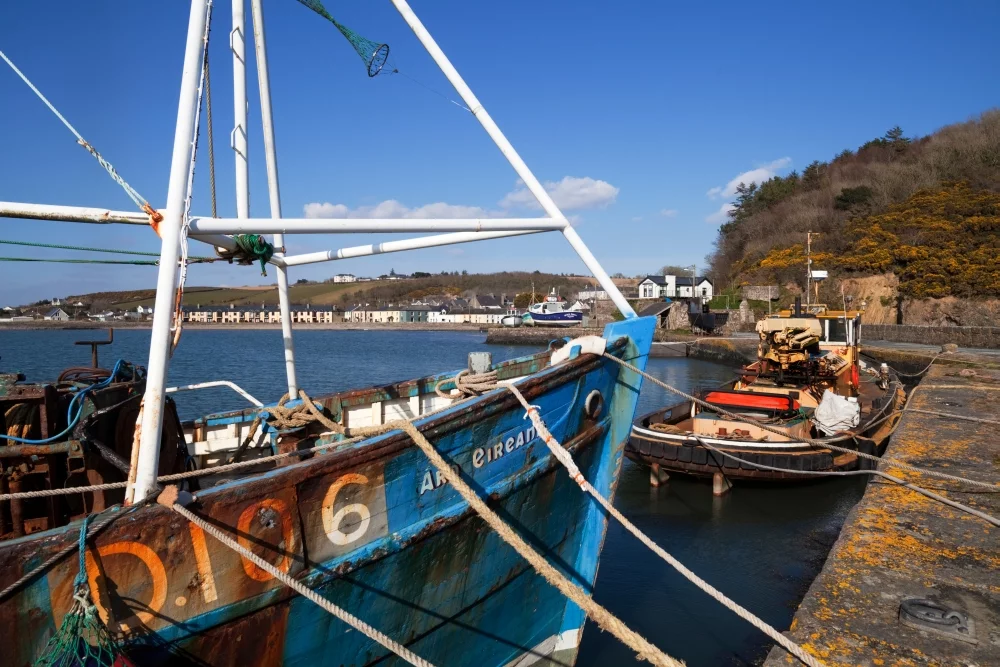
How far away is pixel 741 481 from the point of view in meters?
13.7

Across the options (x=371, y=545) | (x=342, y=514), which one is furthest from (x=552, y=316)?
(x=342, y=514)

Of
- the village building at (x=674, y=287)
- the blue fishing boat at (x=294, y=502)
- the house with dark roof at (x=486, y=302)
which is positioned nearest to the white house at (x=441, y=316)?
the house with dark roof at (x=486, y=302)

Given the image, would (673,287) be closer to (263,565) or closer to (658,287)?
(658,287)

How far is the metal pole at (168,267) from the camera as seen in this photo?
11.5ft


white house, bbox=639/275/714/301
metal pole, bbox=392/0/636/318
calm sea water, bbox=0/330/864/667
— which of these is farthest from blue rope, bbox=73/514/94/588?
white house, bbox=639/275/714/301

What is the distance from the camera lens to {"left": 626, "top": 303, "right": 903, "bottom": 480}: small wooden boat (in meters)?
12.7

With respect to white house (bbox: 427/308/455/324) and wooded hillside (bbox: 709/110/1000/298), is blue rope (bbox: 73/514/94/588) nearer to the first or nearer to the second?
wooded hillside (bbox: 709/110/1000/298)

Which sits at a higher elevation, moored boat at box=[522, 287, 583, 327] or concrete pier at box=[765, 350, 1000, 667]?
concrete pier at box=[765, 350, 1000, 667]

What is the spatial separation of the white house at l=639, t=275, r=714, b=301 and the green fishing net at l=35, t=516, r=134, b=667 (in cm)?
8421

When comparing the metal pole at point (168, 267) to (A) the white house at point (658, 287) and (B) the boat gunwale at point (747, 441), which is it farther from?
(A) the white house at point (658, 287)

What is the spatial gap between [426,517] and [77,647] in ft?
7.00

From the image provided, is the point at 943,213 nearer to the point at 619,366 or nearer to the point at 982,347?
the point at 982,347

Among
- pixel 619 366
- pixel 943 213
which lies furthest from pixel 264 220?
pixel 943 213

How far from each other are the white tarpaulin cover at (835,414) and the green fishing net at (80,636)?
565 inches
